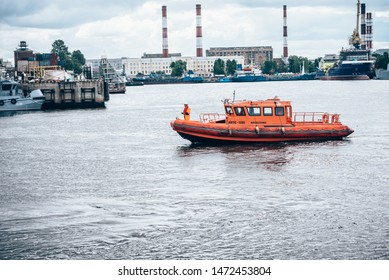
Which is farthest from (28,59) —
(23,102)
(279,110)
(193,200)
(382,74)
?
(382,74)

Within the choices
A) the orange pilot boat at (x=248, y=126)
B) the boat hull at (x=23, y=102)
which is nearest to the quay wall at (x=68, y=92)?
the boat hull at (x=23, y=102)

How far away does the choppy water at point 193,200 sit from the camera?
1778 centimetres

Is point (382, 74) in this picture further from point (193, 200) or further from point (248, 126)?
point (193, 200)

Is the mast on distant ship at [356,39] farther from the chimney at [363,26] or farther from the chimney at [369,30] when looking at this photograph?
the chimney at [369,30]

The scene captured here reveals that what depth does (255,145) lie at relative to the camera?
37125mm

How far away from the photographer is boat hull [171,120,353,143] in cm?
3703

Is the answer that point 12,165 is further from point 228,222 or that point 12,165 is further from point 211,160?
point 228,222

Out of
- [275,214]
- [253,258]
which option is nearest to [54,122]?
[275,214]

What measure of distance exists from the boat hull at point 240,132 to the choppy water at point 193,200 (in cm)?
62

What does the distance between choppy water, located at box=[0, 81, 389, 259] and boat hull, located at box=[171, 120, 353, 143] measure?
62 centimetres

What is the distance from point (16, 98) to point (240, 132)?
42.8 meters

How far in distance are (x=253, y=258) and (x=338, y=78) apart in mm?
166509

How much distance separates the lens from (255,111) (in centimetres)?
3703
